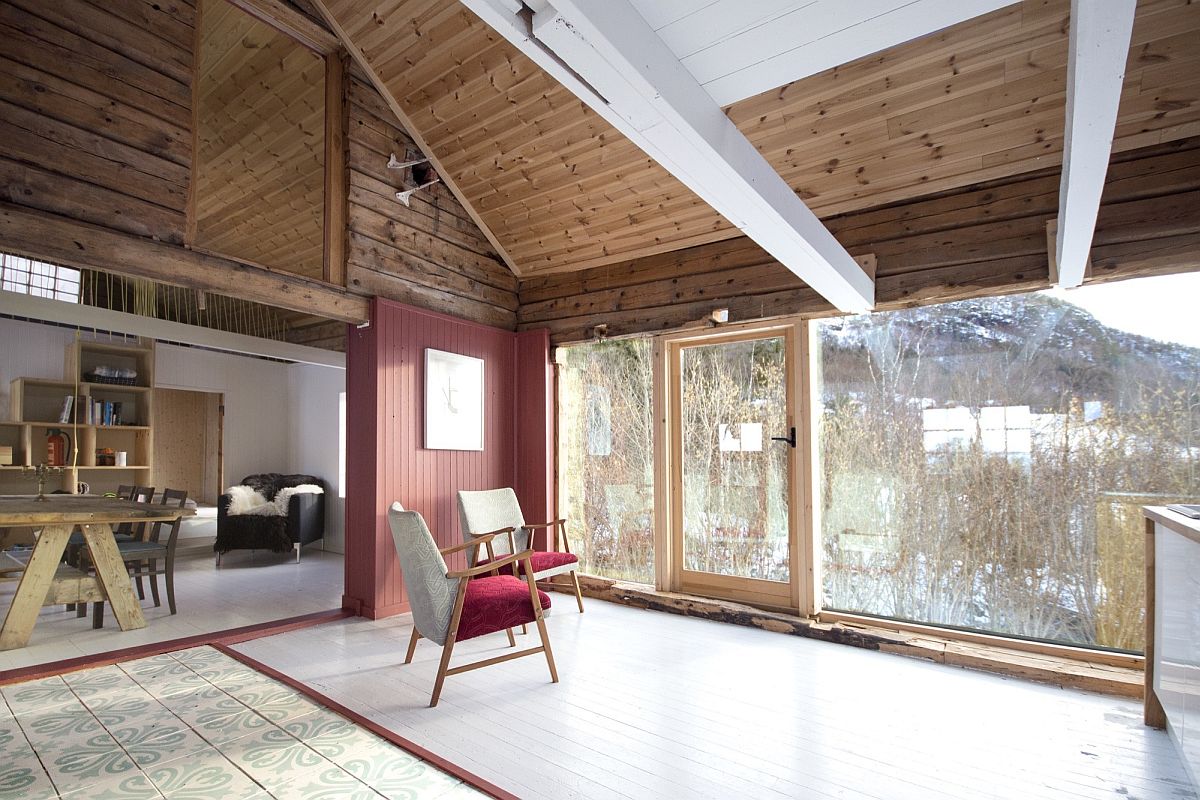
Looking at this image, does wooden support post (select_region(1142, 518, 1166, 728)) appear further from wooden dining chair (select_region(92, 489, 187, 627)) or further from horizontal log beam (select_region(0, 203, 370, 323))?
wooden dining chair (select_region(92, 489, 187, 627))

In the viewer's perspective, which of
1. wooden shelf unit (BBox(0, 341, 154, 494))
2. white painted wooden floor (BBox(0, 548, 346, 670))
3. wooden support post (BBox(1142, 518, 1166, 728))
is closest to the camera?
wooden support post (BBox(1142, 518, 1166, 728))

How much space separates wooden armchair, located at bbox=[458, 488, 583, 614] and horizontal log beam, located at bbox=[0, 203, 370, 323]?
1.64 m

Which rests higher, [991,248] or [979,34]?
[979,34]

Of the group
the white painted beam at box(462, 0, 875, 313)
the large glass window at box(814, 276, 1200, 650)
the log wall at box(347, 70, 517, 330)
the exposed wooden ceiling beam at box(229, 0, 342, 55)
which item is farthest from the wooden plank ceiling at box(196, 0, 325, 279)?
the large glass window at box(814, 276, 1200, 650)

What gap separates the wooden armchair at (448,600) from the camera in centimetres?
309

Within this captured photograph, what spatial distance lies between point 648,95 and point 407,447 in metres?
3.86

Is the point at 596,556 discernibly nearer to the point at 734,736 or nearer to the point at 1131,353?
the point at 734,736

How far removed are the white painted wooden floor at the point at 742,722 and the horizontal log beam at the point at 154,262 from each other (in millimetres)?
2186

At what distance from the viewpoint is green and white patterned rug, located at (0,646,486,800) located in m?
2.28

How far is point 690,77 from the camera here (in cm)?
167

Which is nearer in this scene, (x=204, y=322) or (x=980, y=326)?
(x=980, y=326)

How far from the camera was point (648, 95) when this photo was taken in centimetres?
151

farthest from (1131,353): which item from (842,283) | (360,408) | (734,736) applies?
(360,408)

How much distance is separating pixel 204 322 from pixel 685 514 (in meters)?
5.80
